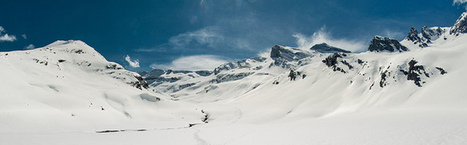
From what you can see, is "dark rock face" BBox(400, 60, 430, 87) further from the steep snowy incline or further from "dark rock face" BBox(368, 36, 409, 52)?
"dark rock face" BBox(368, 36, 409, 52)

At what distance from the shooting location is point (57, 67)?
7488cm

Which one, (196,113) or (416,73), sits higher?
(416,73)

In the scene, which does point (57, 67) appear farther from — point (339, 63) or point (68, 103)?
point (339, 63)

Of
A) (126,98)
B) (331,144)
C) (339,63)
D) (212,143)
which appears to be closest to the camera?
(331,144)

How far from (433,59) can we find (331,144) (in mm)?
70846

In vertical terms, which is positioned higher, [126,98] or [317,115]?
[126,98]

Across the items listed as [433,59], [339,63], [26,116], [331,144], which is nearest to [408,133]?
[331,144]

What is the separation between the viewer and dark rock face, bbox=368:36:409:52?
15750 centimetres

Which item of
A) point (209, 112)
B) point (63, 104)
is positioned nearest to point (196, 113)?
point (209, 112)

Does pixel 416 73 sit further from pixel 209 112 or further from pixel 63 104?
pixel 63 104

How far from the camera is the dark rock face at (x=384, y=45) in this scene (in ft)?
517

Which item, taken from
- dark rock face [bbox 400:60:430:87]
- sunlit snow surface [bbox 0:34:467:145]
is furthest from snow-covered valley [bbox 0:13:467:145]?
dark rock face [bbox 400:60:430:87]

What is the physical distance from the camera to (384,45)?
525ft

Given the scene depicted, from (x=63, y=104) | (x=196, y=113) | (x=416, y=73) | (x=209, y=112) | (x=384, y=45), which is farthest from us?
(x=384, y=45)
